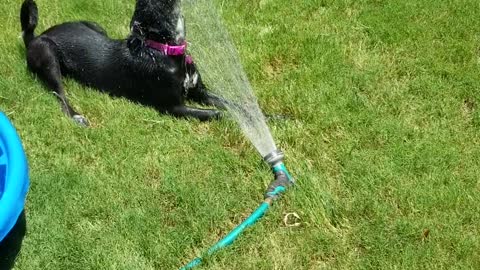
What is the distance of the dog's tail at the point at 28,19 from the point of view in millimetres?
4637

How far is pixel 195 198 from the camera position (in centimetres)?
351

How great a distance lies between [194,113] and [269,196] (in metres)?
1.01

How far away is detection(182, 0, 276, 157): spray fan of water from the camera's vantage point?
3931 mm

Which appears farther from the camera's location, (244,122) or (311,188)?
(244,122)

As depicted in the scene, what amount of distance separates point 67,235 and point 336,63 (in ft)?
7.29

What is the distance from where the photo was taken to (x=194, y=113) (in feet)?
13.7

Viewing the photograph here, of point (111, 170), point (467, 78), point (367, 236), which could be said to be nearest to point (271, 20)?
point (467, 78)

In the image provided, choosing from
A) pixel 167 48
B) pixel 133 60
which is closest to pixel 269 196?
pixel 167 48

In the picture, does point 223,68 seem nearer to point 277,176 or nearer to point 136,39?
point 136,39

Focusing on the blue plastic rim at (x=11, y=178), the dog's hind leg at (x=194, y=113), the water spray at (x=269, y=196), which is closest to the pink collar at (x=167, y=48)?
the dog's hind leg at (x=194, y=113)

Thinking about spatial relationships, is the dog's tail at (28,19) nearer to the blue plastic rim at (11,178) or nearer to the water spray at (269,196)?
the blue plastic rim at (11,178)

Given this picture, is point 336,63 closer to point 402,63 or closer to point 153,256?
point 402,63

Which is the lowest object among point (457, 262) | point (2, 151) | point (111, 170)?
point (457, 262)

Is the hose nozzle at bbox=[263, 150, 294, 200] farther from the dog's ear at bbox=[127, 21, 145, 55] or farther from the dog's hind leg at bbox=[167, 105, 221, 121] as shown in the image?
the dog's ear at bbox=[127, 21, 145, 55]
